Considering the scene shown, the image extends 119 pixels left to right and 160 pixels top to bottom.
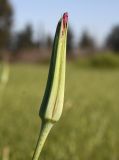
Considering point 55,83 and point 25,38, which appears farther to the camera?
point 25,38

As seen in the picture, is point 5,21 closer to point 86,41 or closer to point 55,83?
point 86,41

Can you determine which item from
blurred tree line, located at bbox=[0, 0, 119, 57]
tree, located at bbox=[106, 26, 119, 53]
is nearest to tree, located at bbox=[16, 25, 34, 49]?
blurred tree line, located at bbox=[0, 0, 119, 57]

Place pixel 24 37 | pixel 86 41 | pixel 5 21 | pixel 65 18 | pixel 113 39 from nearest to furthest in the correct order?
pixel 65 18
pixel 5 21
pixel 24 37
pixel 113 39
pixel 86 41

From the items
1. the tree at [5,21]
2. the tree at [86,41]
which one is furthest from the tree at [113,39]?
the tree at [5,21]

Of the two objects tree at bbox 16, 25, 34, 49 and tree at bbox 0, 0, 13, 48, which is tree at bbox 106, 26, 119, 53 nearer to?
tree at bbox 16, 25, 34, 49

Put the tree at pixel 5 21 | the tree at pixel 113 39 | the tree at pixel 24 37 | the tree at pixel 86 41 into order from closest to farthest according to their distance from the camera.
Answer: the tree at pixel 5 21 < the tree at pixel 24 37 < the tree at pixel 113 39 < the tree at pixel 86 41

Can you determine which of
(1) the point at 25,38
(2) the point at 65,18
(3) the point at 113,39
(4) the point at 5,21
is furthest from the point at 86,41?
(2) the point at 65,18

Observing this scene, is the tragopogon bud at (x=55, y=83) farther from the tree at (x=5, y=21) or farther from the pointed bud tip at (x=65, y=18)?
the tree at (x=5, y=21)

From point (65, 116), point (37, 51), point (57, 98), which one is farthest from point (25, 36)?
point (57, 98)
